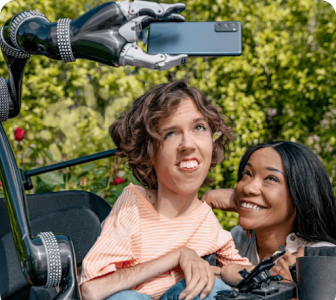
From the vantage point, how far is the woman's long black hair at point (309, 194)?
1.68 m

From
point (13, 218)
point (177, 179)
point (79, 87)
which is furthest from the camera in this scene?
point (79, 87)

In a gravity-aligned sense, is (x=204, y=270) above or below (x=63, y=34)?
below

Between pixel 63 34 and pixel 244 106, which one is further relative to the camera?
pixel 244 106

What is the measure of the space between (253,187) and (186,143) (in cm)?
37

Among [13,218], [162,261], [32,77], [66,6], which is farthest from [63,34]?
[66,6]

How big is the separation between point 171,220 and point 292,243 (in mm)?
491

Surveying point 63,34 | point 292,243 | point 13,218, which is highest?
point 63,34

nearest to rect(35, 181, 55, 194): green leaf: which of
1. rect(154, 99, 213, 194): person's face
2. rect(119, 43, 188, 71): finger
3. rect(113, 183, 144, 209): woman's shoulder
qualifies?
rect(113, 183, 144, 209): woman's shoulder

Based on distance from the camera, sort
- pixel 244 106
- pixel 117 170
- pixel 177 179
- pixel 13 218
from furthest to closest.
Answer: pixel 244 106 → pixel 117 170 → pixel 177 179 → pixel 13 218

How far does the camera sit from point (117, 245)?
1397 mm

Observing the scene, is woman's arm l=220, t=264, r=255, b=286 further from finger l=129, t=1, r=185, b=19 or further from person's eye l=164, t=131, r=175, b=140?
finger l=129, t=1, r=185, b=19

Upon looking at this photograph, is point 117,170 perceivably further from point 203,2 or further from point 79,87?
point 203,2

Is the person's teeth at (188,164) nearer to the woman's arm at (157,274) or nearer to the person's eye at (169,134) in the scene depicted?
the person's eye at (169,134)

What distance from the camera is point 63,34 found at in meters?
1.16
